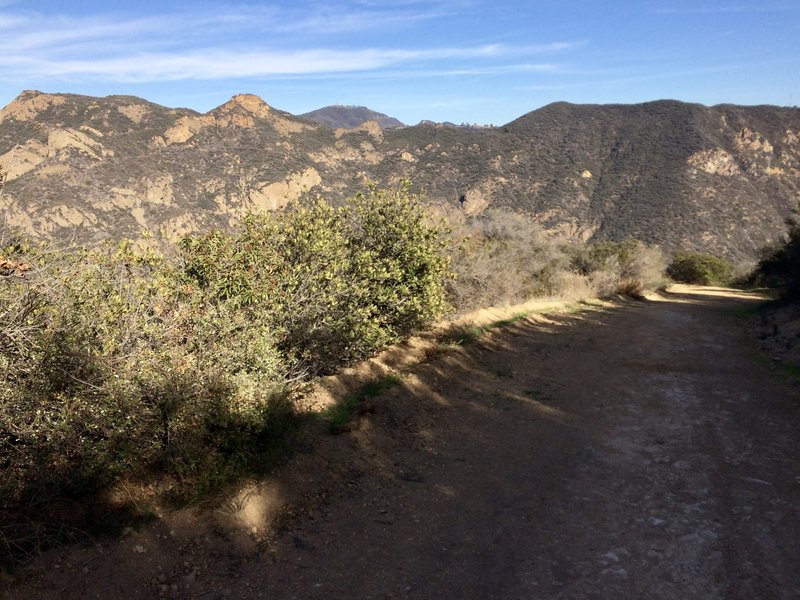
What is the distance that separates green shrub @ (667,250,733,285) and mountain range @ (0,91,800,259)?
476 centimetres

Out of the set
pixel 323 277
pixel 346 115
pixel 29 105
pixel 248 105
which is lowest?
pixel 323 277

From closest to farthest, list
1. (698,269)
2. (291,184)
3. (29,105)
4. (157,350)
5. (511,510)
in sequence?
1. (157,350)
2. (511,510)
3. (29,105)
4. (291,184)
5. (698,269)

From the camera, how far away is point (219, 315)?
5.45 meters

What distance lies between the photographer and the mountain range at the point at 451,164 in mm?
26047

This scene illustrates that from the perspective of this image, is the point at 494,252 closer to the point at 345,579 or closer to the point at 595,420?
the point at 595,420

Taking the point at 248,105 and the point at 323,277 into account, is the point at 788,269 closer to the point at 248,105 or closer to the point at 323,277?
the point at 323,277

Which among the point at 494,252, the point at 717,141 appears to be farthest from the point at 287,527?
the point at 717,141

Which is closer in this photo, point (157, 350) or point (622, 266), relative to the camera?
point (157, 350)

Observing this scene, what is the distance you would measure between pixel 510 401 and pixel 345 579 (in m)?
5.08

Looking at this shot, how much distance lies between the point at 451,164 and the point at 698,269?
2764 cm

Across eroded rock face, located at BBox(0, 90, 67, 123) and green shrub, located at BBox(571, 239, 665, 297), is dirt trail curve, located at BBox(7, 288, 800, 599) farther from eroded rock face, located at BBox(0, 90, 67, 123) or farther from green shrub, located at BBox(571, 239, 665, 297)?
eroded rock face, located at BBox(0, 90, 67, 123)

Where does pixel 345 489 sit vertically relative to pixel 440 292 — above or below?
below

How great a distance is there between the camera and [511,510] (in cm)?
516

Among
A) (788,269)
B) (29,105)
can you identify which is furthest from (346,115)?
(788,269)
